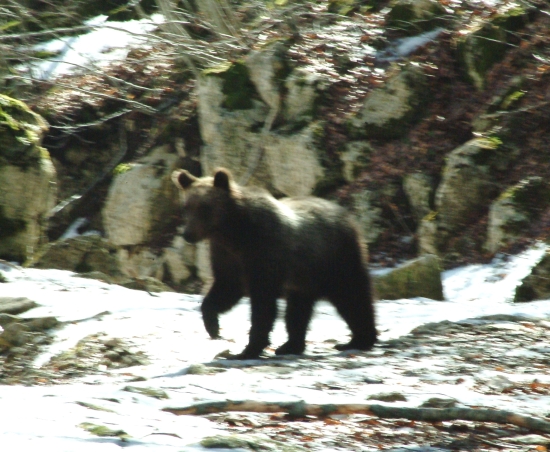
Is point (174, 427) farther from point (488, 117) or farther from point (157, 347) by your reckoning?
point (488, 117)

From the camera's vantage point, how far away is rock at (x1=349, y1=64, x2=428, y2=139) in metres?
15.1

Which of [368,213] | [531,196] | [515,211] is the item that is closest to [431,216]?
[368,213]

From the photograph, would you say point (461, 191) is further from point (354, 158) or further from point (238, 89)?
point (238, 89)

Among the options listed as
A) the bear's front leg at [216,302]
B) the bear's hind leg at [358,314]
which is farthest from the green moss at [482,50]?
the bear's front leg at [216,302]

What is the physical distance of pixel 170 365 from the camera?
6.49 metres

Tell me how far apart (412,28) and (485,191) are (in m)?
→ 4.43

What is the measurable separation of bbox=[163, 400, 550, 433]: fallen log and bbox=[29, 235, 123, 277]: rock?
964cm

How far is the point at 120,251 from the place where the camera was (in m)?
18.1

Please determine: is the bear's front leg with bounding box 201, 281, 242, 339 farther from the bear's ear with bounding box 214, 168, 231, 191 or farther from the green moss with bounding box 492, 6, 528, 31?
the green moss with bounding box 492, 6, 528, 31

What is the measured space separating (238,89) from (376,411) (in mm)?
12460

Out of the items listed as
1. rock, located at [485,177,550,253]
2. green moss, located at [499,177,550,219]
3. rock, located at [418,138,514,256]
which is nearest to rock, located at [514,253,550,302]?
rock, located at [485,177,550,253]

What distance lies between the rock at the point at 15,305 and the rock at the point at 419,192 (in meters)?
7.94

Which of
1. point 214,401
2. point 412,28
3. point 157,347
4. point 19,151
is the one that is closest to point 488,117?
point 412,28

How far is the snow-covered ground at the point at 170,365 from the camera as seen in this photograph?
12.7 feet
